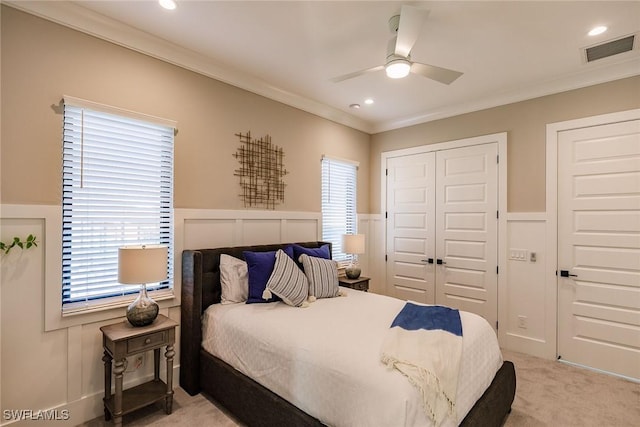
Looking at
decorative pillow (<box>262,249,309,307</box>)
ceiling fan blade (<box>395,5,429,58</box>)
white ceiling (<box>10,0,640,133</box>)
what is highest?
white ceiling (<box>10,0,640,133</box>)

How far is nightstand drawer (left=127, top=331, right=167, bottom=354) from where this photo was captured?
84.0 inches

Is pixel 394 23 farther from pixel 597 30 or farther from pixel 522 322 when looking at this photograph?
pixel 522 322

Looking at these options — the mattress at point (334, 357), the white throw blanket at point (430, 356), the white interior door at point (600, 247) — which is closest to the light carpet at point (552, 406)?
the white interior door at point (600, 247)

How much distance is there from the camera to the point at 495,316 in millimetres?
3691

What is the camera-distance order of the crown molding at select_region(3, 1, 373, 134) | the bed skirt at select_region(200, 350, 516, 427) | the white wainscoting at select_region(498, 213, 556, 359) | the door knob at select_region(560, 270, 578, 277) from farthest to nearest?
the white wainscoting at select_region(498, 213, 556, 359) < the door knob at select_region(560, 270, 578, 277) < the crown molding at select_region(3, 1, 373, 134) < the bed skirt at select_region(200, 350, 516, 427)

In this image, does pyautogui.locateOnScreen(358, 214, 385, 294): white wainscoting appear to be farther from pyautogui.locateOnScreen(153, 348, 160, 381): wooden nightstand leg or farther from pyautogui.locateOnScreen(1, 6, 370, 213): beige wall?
pyautogui.locateOnScreen(153, 348, 160, 381): wooden nightstand leg

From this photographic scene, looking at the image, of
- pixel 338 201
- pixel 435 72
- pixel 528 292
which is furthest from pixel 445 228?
pixel 435 72

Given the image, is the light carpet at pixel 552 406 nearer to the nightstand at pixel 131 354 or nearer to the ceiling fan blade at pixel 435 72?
the nightstand at pixel 131 354

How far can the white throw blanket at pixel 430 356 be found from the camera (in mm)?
1514

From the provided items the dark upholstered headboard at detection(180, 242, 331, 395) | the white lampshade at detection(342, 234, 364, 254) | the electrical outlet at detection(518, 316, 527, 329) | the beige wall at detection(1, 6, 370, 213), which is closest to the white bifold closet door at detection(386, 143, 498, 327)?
the electrical outlet at detection(518, 316, 527, 329)

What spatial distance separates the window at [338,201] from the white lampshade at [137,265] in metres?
2.36

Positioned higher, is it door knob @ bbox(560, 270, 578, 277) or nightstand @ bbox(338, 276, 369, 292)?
door knob @ bbox(560, 270, 578, 277)

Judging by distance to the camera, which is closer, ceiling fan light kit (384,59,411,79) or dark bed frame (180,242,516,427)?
dark bed frame (180,242,516,427)

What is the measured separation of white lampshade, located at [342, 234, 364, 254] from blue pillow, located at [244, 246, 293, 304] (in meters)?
1.35
